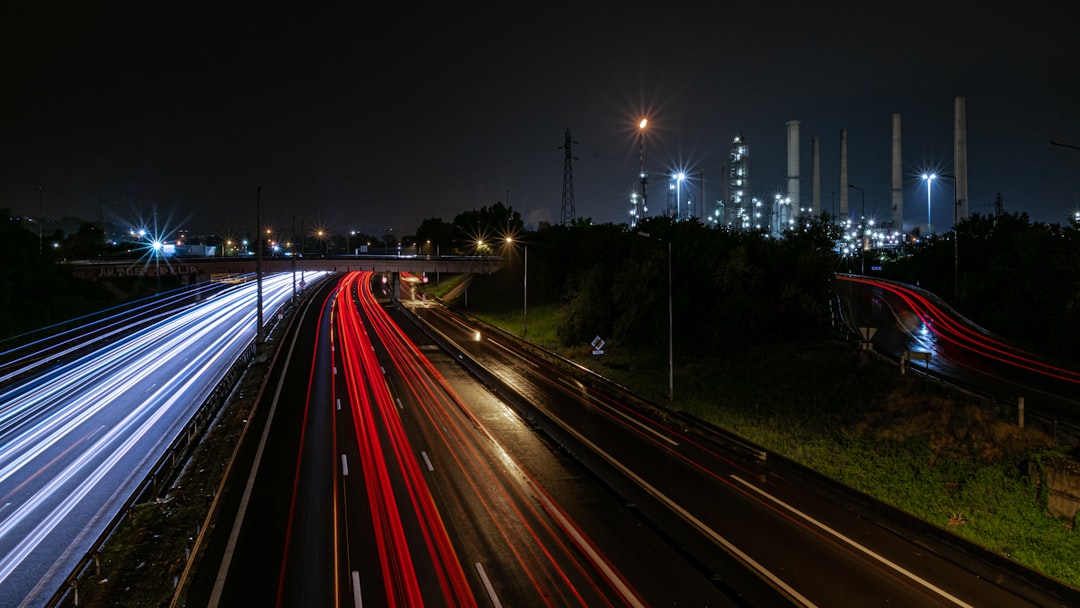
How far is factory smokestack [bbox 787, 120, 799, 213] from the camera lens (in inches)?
5552

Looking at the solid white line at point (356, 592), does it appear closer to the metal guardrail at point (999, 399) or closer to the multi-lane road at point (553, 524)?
the multi-lane road at point (553, 524)

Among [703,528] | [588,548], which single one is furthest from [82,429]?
[703,528]

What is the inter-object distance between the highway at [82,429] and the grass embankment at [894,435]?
21425mm

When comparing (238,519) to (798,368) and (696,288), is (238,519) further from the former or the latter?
(696,288)

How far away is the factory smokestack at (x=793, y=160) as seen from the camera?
141025 mm

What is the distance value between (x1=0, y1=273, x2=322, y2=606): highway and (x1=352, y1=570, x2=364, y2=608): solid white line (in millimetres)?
6785

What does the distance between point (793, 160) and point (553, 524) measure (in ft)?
473

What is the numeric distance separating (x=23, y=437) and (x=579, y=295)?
1516 inches

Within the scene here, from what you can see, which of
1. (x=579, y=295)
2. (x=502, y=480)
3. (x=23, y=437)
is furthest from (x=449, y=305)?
(x=502, y=480)

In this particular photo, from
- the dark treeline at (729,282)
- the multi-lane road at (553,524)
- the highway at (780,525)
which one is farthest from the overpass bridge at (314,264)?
the highway at (780,525)

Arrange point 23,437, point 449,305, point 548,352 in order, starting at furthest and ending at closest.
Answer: point 449,305, point 548,352, point 23,437

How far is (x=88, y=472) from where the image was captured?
21656mm

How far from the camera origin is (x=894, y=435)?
74.9 ft

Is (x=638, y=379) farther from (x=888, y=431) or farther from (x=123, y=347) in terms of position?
(x=123, y=347)
